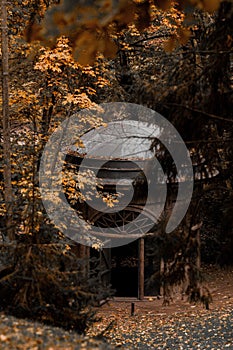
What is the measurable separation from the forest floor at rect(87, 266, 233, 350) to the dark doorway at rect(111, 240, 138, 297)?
3.24 meters

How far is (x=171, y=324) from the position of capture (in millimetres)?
12469

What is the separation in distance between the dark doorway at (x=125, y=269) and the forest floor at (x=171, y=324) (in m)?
3.24

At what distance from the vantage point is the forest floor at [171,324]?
10641 millimetres

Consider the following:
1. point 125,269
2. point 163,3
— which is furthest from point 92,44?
point 125,269

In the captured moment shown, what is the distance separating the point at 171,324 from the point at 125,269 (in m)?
8.83

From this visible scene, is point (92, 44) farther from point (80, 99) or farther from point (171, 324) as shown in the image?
point (171, 324)

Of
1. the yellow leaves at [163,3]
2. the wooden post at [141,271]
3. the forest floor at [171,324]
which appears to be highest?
the yellow leaves at [163,3]

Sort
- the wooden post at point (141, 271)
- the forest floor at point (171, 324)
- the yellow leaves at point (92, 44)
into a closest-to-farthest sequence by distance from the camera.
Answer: the yellow leaves at point (92, 44) → the forest floor at point (171, 324) → the wooden post at point (141, 271)

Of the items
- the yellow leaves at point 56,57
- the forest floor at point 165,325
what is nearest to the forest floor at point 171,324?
the forest floor at point 165,325

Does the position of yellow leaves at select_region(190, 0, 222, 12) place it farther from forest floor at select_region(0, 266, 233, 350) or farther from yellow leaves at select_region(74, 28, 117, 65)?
forest floor at select_region(0, 266, 233, 350)

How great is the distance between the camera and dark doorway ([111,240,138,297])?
60.2ft

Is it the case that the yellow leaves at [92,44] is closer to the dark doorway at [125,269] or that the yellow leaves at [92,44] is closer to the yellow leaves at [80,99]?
the yellow leaves at [80,99]

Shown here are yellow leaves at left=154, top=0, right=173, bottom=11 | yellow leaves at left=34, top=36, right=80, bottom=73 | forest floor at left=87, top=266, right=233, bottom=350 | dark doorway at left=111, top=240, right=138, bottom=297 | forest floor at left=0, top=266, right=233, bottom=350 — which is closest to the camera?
yellow leaves at left=154, top=0, right=173, bottom=11

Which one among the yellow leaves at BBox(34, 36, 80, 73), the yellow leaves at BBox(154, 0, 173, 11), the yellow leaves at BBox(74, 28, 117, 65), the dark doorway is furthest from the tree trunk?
the dark doorway
